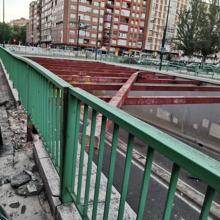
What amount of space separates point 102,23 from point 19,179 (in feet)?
279

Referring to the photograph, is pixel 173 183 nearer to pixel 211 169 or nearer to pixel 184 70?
pixel 211 169

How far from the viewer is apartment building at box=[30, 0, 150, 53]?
258 ft

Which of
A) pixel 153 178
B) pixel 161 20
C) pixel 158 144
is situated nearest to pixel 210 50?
pixel 153 178

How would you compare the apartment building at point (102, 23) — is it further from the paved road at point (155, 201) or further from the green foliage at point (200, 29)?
the paved road at point (155, 201)

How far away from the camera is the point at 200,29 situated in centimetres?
4528

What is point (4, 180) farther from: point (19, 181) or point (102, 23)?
point (102, 23)

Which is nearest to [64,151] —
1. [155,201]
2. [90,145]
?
[90,145]

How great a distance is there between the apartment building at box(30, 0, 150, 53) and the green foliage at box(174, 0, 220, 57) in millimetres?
33300

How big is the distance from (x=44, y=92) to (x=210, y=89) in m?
6.01

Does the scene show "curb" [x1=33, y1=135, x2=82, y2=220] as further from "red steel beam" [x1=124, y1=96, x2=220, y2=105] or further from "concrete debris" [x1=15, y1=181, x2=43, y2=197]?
"red steel beam" [x1=124, y1=96, x2=220, y2=105]

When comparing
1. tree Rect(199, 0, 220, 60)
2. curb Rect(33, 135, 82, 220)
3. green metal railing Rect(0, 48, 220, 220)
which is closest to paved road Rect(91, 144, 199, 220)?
curb Rect(33, 135, 82, 220)

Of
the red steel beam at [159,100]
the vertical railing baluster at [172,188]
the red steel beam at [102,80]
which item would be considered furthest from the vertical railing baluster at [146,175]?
the red steel beam at [102,80]

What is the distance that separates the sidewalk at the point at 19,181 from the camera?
9.10 feet

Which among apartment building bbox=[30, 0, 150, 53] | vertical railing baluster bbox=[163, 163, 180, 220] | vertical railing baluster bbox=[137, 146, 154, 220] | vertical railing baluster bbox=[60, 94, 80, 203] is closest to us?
vertical railing baluster bbox=[163, 163, 180, 220]
